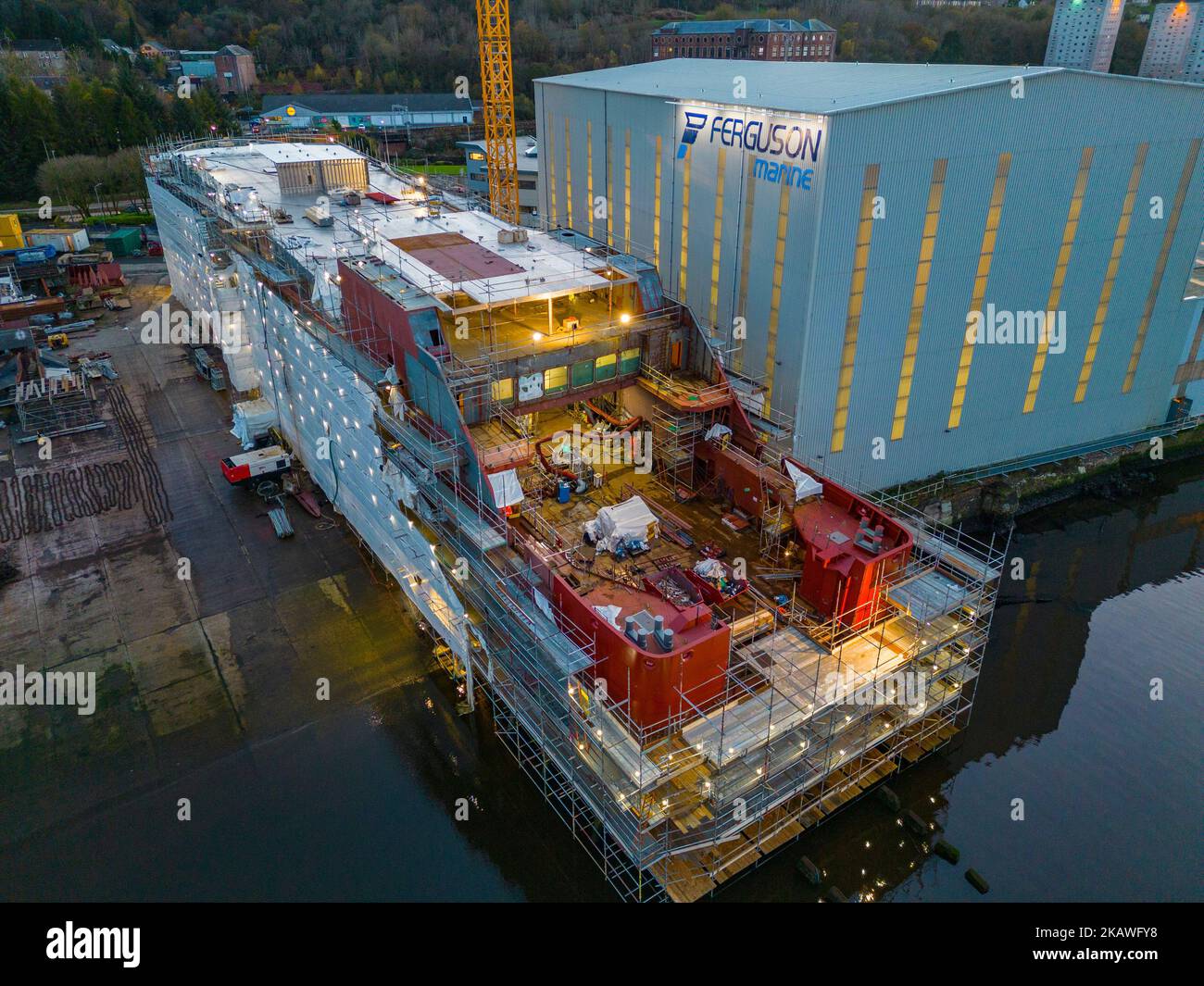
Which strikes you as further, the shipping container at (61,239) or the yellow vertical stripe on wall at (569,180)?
Result: the shipping container at (61,239)

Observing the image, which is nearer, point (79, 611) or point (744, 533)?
point (744, 533)

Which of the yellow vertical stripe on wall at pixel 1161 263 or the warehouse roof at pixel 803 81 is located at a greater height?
the warehouse roof at pixel 803 81

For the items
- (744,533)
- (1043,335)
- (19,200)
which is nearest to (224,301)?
(744,533)

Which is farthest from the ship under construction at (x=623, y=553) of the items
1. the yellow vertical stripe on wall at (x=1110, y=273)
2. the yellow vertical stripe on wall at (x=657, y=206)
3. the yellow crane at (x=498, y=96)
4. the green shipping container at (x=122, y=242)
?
the green shipping container at (x=122, y=242)

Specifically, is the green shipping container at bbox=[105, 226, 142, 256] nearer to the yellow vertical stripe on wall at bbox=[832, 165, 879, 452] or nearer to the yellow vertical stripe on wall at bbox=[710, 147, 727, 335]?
the yellow vertical stripe on wall at bbox=[710, 147, 727, 335]

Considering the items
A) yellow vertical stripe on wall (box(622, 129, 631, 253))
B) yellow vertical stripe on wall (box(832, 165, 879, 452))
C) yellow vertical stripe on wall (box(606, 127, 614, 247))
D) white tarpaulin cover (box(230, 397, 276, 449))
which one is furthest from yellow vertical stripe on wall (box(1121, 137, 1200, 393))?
white tarpaulin cover (box(230, 397, 276, 449))

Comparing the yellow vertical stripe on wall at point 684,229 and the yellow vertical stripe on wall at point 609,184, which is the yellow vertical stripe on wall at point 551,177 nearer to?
the yellow vertical stripe on wall at point 609,184

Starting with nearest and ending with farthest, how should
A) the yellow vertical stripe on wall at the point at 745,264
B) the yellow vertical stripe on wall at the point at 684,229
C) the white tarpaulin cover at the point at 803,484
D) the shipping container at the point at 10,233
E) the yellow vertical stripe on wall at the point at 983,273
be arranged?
the white tarpaulin cover at the point at 803,484 < the yellow vertical stripe on wall at the point at 983,273 < the yellow vertical stripe on wall at the point at 745,264 < the yellow vertical stripe on wall at the point at 684,229 < the shipping container at the point at 10,233
